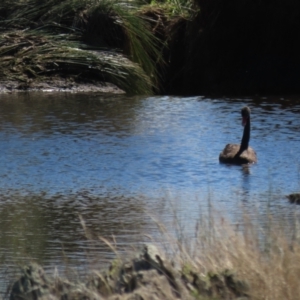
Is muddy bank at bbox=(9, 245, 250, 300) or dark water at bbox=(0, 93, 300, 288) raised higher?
muddy bank at bbox=(9, 245, 250, 300)

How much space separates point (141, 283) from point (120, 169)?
19.6 feet

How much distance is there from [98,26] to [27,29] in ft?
5.21

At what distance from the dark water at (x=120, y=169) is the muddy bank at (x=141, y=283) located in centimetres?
32

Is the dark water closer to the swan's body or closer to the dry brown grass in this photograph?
the swan's body

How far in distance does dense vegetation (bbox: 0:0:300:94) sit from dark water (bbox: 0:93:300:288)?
2.41 meters

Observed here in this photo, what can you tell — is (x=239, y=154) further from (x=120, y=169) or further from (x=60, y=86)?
(x=60, y=86)

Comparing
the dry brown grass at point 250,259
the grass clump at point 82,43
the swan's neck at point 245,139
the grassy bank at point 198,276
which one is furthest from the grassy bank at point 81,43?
the grassy bank at point 198,276

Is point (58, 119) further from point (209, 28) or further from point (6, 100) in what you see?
point (209, 28)

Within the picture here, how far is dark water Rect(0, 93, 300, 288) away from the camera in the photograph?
7965 millimetres

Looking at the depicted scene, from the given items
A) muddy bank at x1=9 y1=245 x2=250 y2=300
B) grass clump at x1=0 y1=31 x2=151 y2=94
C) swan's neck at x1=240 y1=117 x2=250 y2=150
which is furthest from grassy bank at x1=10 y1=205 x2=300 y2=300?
grass clump at x1=0 y1=31 x2=151 y2=94

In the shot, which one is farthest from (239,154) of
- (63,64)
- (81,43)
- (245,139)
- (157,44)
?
(157,44)

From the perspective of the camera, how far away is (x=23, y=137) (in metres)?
13.1

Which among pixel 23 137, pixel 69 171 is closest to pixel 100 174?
pixel 69 171

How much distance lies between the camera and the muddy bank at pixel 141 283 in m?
4.88
